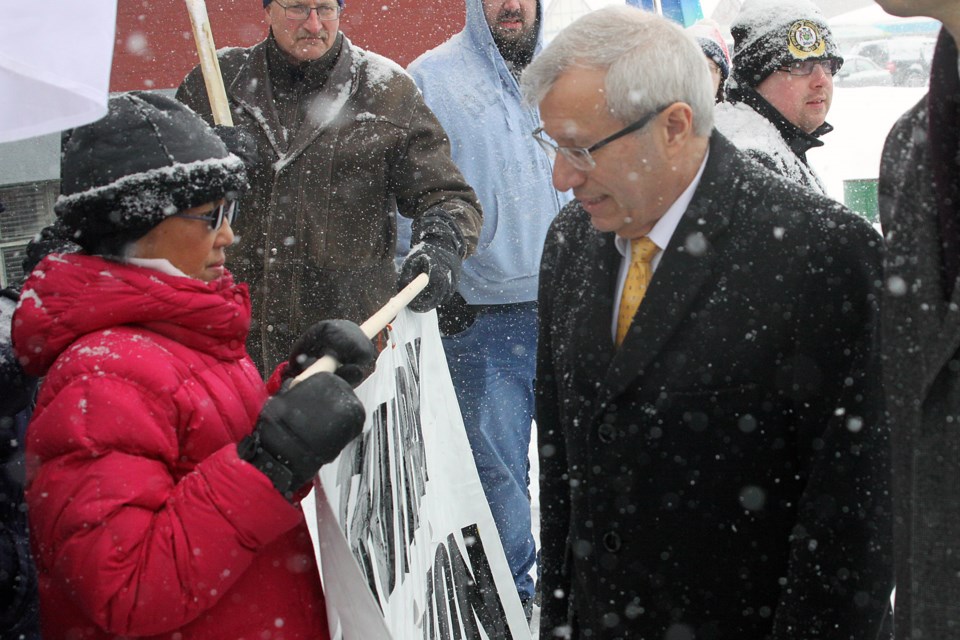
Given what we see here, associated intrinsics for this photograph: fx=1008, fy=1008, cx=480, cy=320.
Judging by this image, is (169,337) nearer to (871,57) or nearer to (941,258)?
(941,258)

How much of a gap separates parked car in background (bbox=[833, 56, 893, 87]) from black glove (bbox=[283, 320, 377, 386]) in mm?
27481

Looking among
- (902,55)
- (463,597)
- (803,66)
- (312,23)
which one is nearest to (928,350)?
(463,597)

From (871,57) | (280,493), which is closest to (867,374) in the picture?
(280,493)

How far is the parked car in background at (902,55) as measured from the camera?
27.3m

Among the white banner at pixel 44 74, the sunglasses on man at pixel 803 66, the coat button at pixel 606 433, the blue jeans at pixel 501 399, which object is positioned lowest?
the blue jeans at pixel 501 399

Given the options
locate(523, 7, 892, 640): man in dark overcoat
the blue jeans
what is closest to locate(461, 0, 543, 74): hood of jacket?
the blue jeans

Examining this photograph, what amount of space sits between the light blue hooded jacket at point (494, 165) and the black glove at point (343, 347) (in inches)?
90.1

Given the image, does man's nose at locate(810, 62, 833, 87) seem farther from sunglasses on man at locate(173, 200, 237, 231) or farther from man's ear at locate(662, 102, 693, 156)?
sunglasses on man at locate(173, 200, 237, 231)

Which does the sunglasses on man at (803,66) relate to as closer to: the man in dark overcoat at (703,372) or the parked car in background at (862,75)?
the man in dark overcoat at (703,372)

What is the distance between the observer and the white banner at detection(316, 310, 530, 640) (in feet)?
7.16

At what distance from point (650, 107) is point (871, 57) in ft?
100

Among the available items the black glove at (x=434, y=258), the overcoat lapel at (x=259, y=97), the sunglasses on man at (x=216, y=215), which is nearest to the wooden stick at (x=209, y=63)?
the overcoat lapel at (x=259, y=97)

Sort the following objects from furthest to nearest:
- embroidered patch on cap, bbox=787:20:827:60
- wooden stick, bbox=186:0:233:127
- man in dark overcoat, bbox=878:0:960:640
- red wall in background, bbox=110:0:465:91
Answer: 1. red wall in background, bbox=110:0:465:91
2. embroidered patch on cap, bbox=787:20:827:60
3. wooden stick, bbox=186:0:233:127
4. man in dark overcoat, bbox=878:0:960:640

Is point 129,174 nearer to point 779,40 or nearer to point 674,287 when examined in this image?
point 674,287
